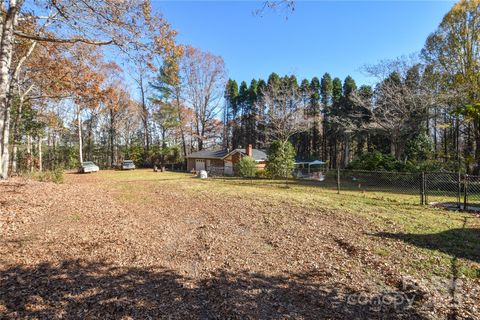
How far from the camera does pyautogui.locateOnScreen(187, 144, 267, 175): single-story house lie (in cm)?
2594

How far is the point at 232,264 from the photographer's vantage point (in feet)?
13.2

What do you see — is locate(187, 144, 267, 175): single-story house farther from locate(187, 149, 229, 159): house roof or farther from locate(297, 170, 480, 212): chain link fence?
locate(297, 170, 480, 212): chain link fence

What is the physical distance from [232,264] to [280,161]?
1414 centimetres

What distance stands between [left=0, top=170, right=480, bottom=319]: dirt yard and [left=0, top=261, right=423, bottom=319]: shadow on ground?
0.01 m

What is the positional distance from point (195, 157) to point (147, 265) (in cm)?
2653

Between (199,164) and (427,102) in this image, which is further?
(199,164)

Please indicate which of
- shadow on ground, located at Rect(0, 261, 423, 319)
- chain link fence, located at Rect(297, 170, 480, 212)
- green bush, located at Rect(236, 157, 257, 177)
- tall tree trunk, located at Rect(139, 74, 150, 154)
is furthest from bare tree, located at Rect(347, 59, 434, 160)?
tall tree trunk, located at Rect(139, 74, 150, 154)

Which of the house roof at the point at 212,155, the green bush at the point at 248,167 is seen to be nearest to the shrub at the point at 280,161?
the green bush at the point at 248,167

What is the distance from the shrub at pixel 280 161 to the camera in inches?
699

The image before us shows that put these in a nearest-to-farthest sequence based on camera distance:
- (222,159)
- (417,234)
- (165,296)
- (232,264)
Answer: (165,296) → (232,264) → (417,234) → (222,159)

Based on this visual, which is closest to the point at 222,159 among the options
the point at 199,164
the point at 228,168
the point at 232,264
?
the point at 228,168

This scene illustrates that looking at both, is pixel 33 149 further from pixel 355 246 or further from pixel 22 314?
pixel 355 246

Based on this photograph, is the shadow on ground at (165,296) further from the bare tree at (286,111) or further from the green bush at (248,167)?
the bare tree at (286,111)

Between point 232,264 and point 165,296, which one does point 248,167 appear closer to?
point 232,264
